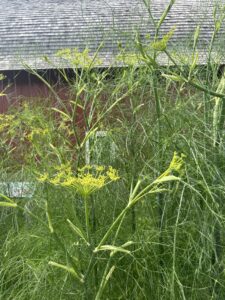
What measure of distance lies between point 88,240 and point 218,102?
2.56ft

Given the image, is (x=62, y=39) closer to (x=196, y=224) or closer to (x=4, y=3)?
(x=4, y=3)

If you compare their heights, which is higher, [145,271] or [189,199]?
[189,199]

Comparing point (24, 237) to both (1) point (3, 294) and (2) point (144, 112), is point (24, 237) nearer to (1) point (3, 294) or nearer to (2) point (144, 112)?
(1) point (3, 294)

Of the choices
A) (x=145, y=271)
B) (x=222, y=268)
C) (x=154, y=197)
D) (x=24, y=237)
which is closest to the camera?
(x=222, y=268)

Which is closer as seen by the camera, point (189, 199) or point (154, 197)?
point (189, 199)

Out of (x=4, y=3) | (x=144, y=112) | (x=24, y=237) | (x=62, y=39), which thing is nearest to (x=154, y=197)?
(x=144, y=112)

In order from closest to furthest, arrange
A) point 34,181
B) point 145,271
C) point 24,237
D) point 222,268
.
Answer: point 222,268 < point 145,271 < point 24,237 < point 34,181

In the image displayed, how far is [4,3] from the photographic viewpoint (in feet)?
50.1

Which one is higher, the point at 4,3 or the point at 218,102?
the point at 218,102

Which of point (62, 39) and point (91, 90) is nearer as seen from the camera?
point (91, 90)

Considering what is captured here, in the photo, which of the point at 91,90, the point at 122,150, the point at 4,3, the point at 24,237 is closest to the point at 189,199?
the point at 122,150

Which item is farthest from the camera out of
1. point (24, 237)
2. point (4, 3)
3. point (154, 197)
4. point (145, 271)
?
point (4, 3)

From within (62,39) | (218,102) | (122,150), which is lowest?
(62,39)

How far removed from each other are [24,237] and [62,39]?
901 cm
